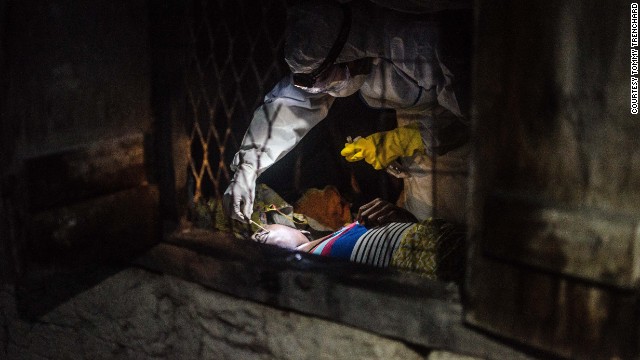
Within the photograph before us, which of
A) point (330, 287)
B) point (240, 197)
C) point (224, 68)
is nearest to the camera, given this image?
point (330, 287)

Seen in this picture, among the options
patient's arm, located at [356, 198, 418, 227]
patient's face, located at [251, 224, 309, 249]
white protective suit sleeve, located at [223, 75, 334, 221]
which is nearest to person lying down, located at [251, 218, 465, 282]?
patient's face, located at [251, 224, 309, 249]

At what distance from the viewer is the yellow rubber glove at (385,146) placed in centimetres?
404

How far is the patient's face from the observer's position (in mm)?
3508

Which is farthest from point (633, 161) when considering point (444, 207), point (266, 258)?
point (444, 207)

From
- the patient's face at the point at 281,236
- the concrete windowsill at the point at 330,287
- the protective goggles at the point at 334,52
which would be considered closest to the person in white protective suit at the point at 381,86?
the protective goggles at the point at 334,52

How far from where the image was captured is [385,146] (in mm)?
4090

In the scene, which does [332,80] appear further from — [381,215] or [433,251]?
[433,251]

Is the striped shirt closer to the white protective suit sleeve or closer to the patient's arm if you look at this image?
the patient's arm

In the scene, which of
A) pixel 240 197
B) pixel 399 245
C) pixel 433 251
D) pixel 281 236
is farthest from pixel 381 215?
pixel 433 251

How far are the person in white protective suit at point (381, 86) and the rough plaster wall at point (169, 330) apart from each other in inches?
38.3

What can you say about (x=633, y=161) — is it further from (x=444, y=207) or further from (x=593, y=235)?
(x=444, y=207)

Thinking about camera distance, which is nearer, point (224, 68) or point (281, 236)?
point (224, 68)

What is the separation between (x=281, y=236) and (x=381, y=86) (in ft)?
3.89

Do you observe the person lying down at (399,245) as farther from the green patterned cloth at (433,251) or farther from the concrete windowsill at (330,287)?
the concrete windowsill at (330,287)
